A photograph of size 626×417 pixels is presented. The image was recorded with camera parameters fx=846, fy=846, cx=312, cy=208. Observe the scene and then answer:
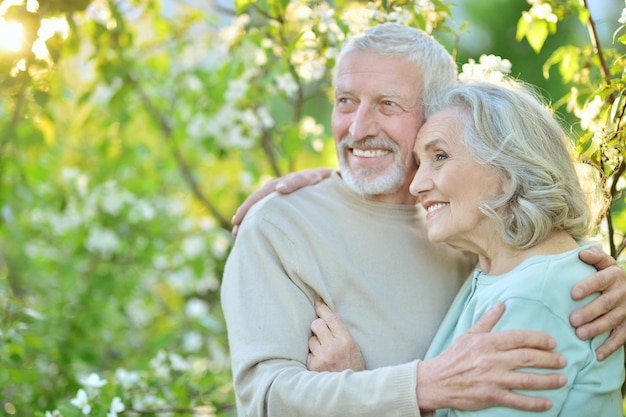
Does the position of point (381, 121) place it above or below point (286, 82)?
above

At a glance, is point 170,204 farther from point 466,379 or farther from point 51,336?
point 466,379

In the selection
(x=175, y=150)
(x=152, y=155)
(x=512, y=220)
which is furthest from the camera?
(x=152, y=155)

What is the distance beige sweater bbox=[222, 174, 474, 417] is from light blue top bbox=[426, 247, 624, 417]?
10.8 inches

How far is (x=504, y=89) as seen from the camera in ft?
7.60

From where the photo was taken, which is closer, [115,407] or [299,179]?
[299,179]

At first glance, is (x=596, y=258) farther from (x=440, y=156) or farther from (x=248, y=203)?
(x=248, y=203)

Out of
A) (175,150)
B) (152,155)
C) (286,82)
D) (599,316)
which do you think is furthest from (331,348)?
(152,155)

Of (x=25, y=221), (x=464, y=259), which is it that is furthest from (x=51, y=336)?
(x=464, y=259)

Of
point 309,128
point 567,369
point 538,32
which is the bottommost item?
point 309,128

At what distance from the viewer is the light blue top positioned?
1.99m

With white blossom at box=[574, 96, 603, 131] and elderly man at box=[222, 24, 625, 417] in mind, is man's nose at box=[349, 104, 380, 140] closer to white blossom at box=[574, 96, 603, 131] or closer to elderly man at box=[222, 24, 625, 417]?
elderly man at box=[222, 24, 625, 417]

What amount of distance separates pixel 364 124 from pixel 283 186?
0.32m

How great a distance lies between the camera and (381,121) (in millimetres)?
2604

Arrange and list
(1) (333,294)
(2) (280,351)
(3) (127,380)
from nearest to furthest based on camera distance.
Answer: (2) (280,351), (1) (333,294), (3) (127,380)
